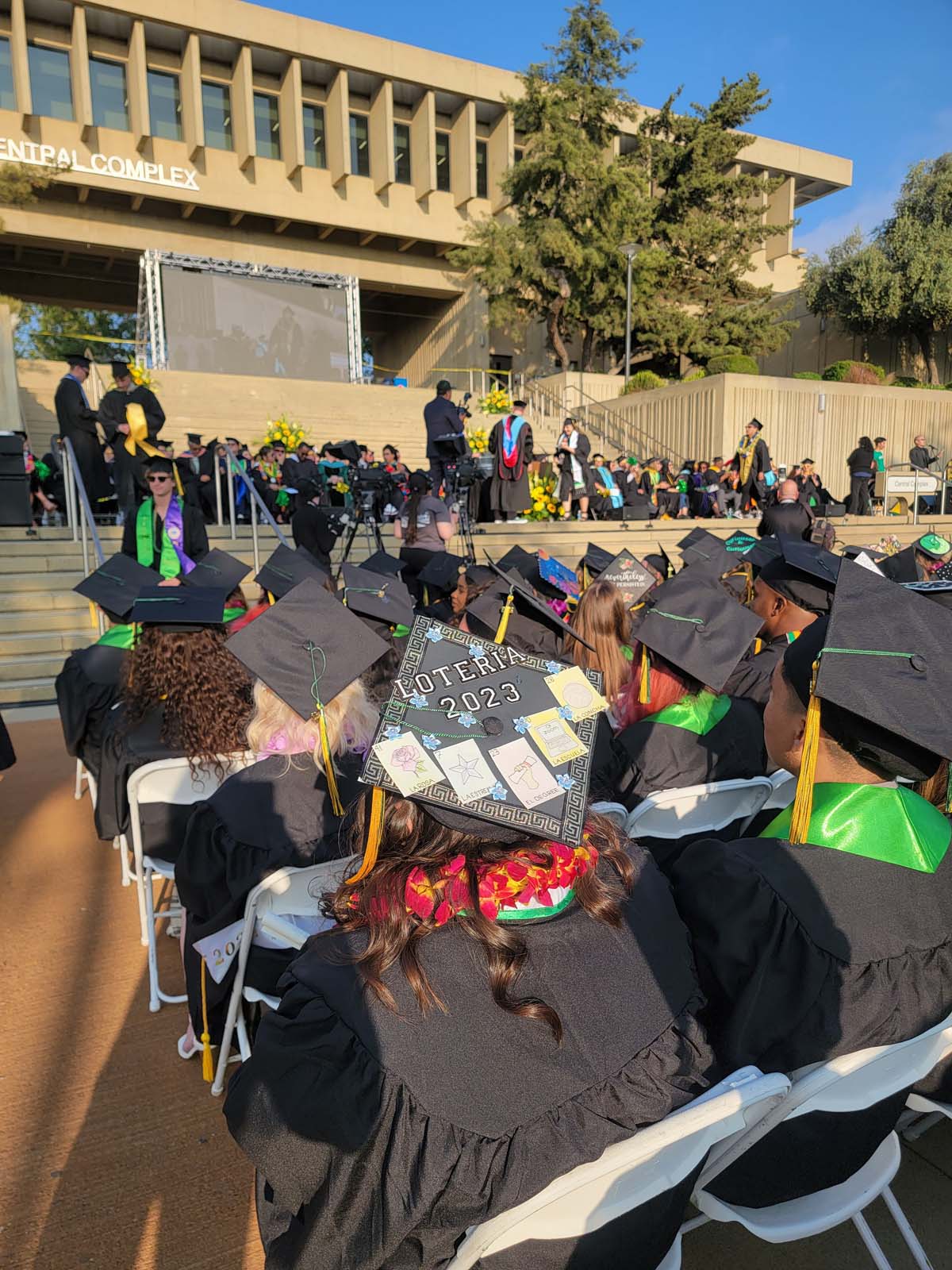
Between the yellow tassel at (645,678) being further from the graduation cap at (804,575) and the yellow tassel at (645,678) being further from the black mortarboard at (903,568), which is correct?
the black mortarboard at (903,568)

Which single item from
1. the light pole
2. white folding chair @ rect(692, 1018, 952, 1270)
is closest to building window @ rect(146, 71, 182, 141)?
the light pole

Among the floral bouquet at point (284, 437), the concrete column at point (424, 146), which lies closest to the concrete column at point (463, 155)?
the concrete column at point (424, 146)

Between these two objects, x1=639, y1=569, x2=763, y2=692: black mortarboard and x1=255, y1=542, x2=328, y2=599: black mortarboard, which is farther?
x1=255, y1=542, x2=328, y2=599: black mortarboard

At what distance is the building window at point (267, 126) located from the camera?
25.4 metres

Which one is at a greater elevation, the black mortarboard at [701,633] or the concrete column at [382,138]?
the concrete column at [382,138]

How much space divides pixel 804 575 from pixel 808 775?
2.58 m

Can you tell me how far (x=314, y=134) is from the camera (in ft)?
86.7

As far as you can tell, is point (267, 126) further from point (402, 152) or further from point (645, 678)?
point (645, 678)

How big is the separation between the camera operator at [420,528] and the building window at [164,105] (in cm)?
2242

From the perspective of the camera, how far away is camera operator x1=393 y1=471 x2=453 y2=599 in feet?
27.5

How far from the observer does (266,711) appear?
230 cm

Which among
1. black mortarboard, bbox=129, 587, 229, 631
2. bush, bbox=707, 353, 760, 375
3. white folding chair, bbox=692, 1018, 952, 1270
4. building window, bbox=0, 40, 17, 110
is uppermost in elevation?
building window, bbox=0, 40, 17, 110

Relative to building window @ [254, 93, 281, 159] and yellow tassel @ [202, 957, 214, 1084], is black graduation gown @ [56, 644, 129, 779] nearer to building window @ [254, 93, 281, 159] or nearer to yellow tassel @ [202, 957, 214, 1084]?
yellow tassel @ [202, 957, 214, 1084]

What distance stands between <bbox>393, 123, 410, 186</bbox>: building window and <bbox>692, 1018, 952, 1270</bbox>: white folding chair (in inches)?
1214
